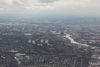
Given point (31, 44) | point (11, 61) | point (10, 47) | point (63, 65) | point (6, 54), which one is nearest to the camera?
point (63, 65)

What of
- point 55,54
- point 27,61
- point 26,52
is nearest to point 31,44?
point 26,52

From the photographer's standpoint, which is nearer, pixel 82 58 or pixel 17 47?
pixel 82 58

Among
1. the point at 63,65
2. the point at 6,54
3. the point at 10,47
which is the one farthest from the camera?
the point at 10,47

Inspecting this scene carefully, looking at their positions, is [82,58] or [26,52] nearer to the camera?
[82,58]

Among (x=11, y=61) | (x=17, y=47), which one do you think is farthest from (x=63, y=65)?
(x=17, y=47)

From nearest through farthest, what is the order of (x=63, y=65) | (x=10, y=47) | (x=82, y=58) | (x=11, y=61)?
(x=63, y=65) < (x=11, y=61) < (x=82, y=58) < (x=10, y=47)

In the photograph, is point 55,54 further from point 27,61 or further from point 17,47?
point 17,47

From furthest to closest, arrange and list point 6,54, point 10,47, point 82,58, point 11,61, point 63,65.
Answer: point 10,47 < point 6,54 < point 82,58 < point 11,61 < point 63,65

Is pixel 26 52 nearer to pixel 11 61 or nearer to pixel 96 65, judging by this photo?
pixel 11 61
